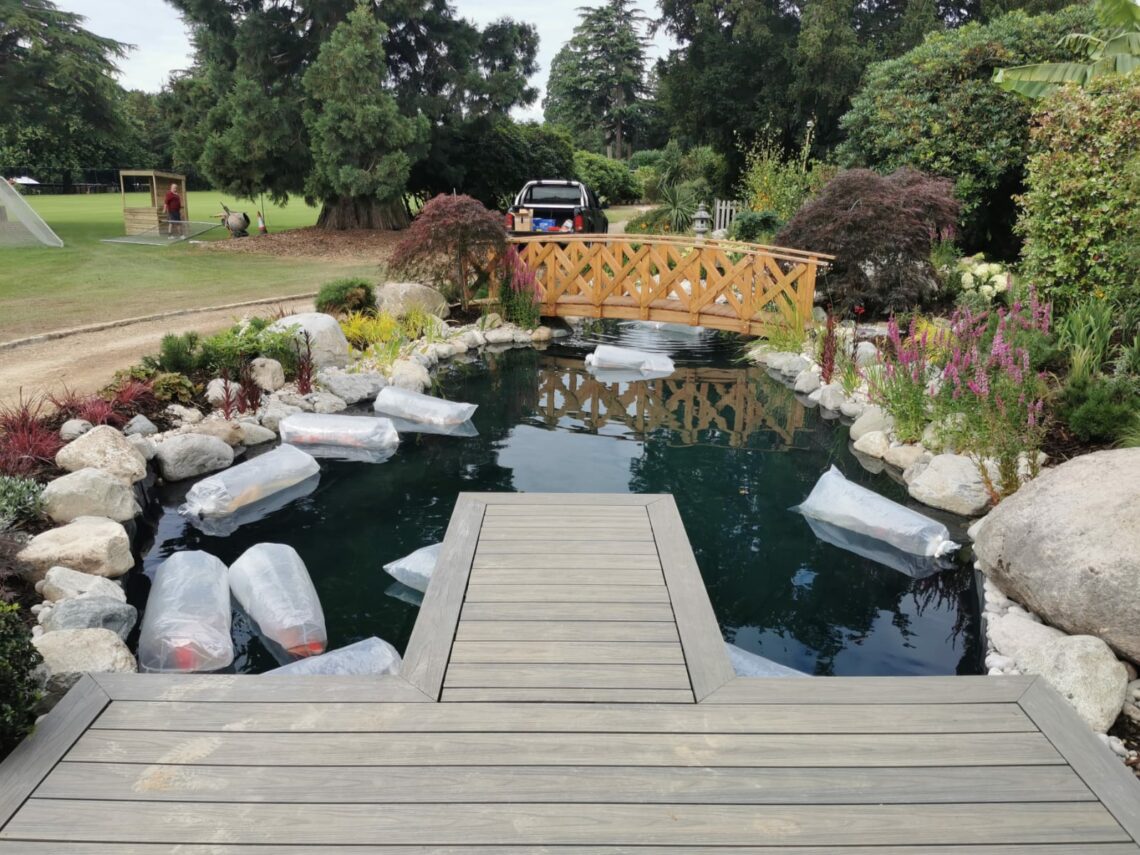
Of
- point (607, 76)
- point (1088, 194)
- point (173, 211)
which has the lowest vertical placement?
point (173, 211)

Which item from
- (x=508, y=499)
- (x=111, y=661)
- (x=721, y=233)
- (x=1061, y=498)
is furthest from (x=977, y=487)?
(x=721, y=233)

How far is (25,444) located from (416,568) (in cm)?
293

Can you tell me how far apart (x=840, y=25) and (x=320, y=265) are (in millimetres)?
13400

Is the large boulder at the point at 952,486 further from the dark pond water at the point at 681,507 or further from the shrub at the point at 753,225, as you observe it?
the shrub at the point at 753,225

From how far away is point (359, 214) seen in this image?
22188 millimetres

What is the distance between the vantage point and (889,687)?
10.0 ft

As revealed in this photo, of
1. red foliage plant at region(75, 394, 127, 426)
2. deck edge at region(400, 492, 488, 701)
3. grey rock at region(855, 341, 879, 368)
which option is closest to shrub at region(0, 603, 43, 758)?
deck edge at region(400, 492, 488, 701)

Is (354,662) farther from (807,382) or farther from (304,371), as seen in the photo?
(807,382)

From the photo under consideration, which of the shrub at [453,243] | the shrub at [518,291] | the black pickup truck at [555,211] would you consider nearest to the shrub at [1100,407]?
the shrub at [518,291]

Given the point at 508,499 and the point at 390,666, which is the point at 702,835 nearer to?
the point at 390,666

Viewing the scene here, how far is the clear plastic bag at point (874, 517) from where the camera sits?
18.0 feet

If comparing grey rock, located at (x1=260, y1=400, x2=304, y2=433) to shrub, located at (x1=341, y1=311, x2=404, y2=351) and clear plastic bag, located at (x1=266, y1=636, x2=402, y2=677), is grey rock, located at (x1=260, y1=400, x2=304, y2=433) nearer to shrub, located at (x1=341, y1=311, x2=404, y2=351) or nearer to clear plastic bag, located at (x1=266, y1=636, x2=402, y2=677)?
shrub, located at (x1=341, y1=311, x2=404, y2=351)

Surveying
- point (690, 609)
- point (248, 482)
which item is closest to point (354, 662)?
point (690, 609)

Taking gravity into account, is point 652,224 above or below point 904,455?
above
